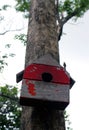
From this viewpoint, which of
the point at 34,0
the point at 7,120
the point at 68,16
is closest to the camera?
the point at 34,0

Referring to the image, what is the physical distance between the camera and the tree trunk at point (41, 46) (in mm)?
2719

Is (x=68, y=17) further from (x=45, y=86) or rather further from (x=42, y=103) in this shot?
(x=42, y=103)

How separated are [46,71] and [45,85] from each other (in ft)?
0.57

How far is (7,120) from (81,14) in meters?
9.24

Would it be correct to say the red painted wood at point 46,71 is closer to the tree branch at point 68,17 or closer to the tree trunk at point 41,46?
the tree trunk at point 41,46

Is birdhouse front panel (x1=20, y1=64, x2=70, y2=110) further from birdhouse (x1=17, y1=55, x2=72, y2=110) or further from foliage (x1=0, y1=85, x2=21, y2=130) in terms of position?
foliage (x1=0, y1=85, x2=21, y2=130)

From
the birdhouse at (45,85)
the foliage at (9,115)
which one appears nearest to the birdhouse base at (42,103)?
the birdhouse at (45,85)

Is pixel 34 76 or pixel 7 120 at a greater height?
pixel 34 76

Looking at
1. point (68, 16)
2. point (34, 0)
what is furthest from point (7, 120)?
point (34, 0)

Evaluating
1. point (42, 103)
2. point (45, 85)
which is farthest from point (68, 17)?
point (42, 103)

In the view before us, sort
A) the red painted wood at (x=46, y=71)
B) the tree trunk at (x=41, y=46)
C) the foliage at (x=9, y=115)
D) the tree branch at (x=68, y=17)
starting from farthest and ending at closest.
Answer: the foliage at (x=9, y=115) < the tree branch at (x=68, y=17) < the red painted wood at (x=46, y=71) < the tree trunk at (x=41, y=46)

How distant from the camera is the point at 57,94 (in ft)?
9.29

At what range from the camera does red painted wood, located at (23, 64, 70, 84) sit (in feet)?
9.65

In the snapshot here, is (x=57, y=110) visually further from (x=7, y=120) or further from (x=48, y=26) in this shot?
(x=7, y=120)
